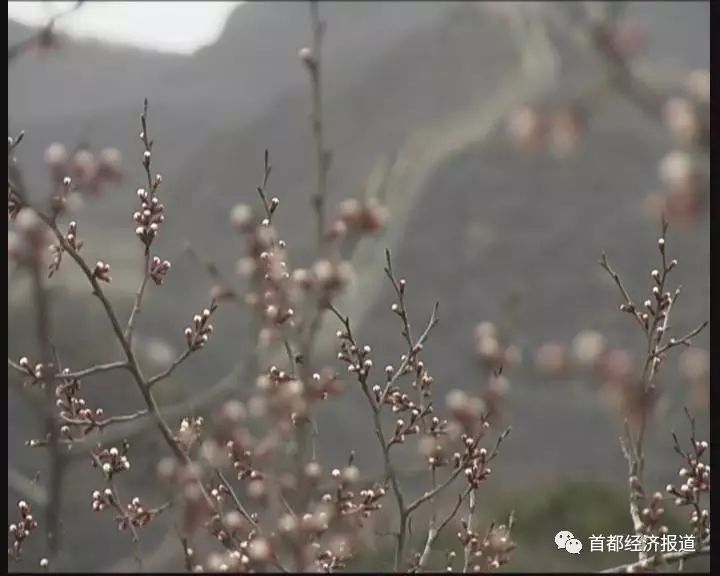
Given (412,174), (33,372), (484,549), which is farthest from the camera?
(412,174)

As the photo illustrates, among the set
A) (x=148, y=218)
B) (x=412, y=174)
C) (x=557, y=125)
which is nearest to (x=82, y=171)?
(x=148, y=218)

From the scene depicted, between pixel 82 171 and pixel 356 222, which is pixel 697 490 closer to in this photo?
pixel 356 222

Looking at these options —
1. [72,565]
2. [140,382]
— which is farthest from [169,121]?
[140,382]

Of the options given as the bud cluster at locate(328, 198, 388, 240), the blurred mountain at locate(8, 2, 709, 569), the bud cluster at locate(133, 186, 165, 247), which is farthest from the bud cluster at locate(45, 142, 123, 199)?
the blurred mountain at locate(8, 2, 709, 569)

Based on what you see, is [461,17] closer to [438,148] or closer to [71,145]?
[438,148]

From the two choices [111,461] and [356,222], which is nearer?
[111,461]

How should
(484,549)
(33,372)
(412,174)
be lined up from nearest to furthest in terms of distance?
(33,372) → (484,549) → (412,174)

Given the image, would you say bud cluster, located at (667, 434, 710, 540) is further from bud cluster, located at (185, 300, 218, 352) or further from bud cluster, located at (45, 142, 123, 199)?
bud cluster, located at (45, 142, 123, 199)

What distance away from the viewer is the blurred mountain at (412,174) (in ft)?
3.84

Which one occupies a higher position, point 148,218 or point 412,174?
point 412,174

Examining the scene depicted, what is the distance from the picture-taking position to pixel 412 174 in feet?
4.50

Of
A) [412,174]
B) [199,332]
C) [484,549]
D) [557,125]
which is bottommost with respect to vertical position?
[484,549]

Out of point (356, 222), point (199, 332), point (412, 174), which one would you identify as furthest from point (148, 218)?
point (412, 174)

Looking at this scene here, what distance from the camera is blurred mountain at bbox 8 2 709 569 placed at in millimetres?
1169
